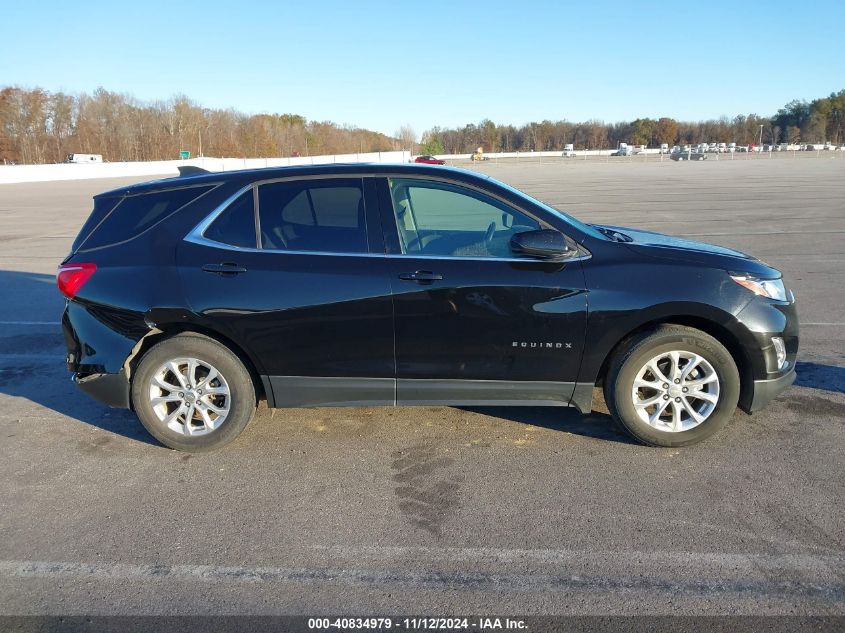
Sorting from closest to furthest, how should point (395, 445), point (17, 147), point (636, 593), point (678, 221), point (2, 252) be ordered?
point (636, 593) < point (395, 445) < point (2, 252) < point (678, 221) < point (17, 147)

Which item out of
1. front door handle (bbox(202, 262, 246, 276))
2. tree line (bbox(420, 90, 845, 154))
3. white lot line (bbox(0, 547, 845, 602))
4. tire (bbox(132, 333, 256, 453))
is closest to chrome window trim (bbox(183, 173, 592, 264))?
front door handle (bbox(202, 262, 246, 276))

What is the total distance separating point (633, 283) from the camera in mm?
3859

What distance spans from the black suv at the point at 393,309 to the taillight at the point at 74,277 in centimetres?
1

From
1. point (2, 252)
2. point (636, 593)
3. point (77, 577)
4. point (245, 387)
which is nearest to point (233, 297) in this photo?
point (245, 387)

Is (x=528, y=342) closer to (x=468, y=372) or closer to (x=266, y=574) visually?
(x=468, y=372)

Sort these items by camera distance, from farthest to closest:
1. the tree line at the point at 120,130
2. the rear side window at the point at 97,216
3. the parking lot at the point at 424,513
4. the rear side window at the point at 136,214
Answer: the tree line at the point at 120,130 → the rear side window at the point at 97,216 → the rear side window at the point at 136,214 → the parking lot at the point at 424,513

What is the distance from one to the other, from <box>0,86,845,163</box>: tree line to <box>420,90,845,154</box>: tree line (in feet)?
0.71

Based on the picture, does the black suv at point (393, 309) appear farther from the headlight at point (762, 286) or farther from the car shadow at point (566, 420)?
the car shadow at point (566, 420)

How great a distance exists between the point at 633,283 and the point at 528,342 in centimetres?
74

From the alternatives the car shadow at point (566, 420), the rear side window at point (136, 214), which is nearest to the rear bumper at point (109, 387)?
the rear side window at point (136, 214)

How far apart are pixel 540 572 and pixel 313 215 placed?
2.54 metres

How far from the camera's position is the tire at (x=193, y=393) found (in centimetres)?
404

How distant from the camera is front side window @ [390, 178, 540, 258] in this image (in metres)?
3.99

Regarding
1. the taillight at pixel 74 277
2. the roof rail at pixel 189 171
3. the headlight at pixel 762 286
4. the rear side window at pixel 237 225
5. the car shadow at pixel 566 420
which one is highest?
the roof rail at pixel 189 171
